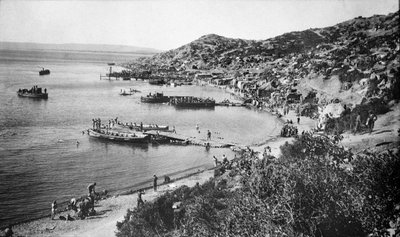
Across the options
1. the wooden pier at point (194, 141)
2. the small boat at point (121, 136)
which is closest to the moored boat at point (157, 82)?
the wooden pier at point (194, 141)

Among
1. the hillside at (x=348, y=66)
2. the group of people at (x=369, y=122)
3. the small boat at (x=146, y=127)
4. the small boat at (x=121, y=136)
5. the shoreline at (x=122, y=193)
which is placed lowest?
the shoreline at (x=122, y=193)

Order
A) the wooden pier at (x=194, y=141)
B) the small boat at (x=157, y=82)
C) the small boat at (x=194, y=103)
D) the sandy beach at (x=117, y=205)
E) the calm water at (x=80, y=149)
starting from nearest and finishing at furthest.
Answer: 1. the sandy beach at (x=117, y=205)
2. the calm water at (x=80, y=149)
3. the wooden pier at (x=194, y=141)
4. the small boat at (x=194, y=103)
5. the small boat at (x=157, y=82)

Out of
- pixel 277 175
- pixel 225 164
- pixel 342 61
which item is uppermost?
pixel 342 61

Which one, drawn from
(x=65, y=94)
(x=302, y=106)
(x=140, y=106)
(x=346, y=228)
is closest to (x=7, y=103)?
(x=65, y=94)

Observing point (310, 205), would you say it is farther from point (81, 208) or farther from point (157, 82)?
point (157, 82)

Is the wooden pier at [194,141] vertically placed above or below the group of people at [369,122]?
below

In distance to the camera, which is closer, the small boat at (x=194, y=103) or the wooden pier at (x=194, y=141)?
the wooden pier at (x=194, y=141)

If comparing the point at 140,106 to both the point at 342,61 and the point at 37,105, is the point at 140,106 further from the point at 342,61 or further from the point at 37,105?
the point at 342,61

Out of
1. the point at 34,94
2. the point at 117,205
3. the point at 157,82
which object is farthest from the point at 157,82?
the point at 117,205

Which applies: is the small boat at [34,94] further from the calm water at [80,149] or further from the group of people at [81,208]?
the group of people at [81,208]
